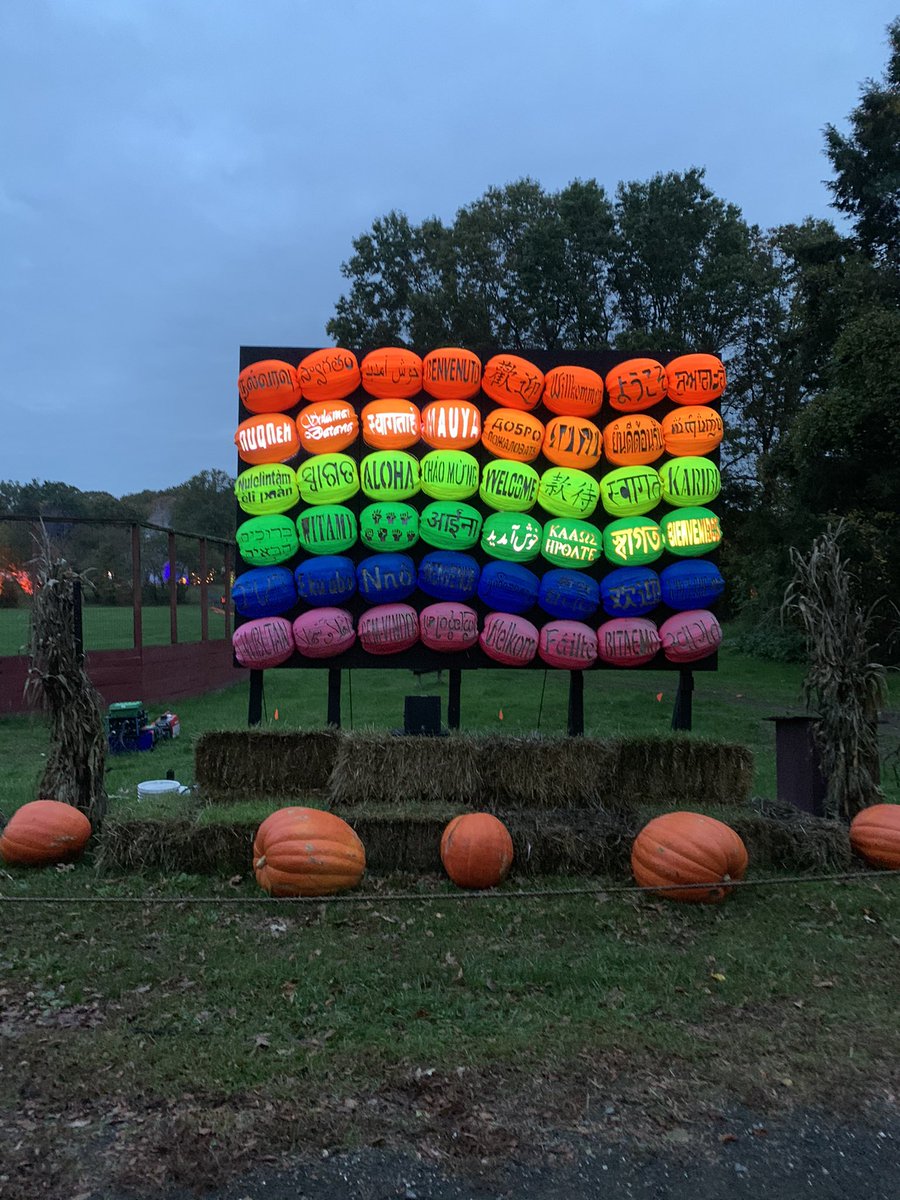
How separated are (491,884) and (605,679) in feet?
46.6

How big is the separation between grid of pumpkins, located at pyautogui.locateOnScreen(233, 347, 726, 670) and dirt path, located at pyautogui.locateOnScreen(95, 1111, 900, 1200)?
4.79 meters

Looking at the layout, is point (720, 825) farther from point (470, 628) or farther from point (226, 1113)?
point (226, 1113)

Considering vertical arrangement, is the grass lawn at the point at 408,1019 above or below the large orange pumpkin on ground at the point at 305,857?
below

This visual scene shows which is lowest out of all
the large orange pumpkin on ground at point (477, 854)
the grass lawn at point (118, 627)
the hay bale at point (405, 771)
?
the large orange pumpkin on ground at point (477, 854)

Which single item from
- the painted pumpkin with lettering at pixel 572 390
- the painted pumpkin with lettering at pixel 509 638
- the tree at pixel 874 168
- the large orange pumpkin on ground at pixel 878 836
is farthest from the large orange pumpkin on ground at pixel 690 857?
the tree at pixel 874 168

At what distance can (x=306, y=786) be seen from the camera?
7105mm

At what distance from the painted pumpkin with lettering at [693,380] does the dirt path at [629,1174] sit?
627 centimetres

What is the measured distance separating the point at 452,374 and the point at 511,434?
30.6 inches

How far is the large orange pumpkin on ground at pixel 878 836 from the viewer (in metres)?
6.11

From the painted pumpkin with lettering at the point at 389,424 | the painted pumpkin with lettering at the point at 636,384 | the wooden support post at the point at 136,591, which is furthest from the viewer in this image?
the wooden support post at the point at 136,591

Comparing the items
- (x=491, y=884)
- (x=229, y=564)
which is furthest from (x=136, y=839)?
(x=229, y=564)

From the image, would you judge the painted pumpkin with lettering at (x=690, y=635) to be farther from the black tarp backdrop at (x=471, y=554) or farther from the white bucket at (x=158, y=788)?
the white bucket at (x=158, y=788)

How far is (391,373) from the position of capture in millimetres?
7746

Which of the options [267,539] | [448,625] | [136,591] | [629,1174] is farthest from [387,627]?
[136,591]
